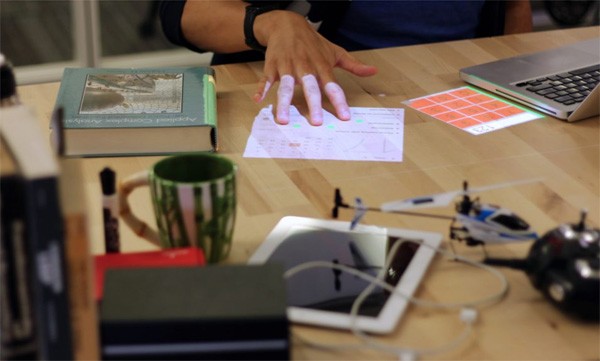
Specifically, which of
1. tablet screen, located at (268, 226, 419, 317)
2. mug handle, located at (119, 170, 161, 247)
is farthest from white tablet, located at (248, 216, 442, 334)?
mug handle, located at (119, 170, 161, 247)

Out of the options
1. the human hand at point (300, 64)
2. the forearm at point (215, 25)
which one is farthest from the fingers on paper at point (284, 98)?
the forearm at point (215, 25)

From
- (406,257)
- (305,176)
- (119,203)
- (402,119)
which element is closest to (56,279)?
(119,203)

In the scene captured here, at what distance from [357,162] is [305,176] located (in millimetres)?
83

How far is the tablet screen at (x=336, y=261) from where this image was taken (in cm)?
90

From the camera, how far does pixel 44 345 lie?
0.74 metres

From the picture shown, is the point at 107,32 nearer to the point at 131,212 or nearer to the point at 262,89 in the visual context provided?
the point at 262,89

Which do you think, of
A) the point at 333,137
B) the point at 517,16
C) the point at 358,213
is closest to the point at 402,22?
the point at 517,16

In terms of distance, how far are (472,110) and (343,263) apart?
1.73 feet

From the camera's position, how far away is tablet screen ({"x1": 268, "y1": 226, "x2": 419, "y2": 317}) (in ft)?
2.95

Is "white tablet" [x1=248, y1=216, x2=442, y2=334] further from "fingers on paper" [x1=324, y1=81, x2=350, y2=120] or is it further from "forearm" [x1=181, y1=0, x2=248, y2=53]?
"forearm" [x1=181, y1=0, x2=248, y2=53]

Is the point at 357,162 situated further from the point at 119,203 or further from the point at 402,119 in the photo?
the point at 119,203

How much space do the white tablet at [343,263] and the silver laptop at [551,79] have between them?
46 centimetres

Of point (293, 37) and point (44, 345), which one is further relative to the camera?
point (293, 37)

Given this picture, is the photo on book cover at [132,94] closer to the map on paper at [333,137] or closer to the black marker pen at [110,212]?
the map on paper at [333,137]
